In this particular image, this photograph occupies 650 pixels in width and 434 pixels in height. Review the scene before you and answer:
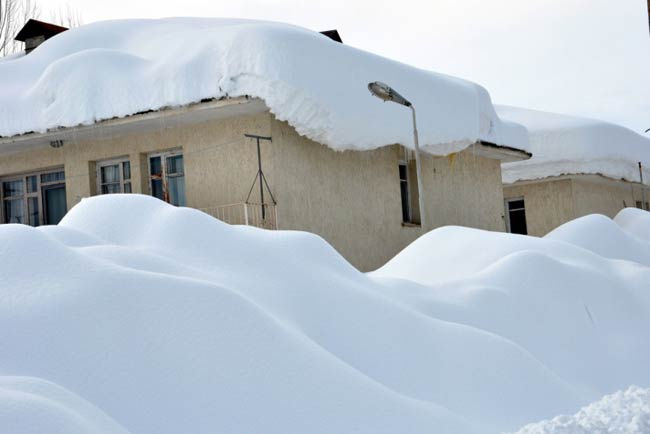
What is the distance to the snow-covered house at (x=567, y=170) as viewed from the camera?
24297 millimetres

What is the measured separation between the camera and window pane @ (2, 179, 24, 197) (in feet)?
57.3

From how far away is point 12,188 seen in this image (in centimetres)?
1756

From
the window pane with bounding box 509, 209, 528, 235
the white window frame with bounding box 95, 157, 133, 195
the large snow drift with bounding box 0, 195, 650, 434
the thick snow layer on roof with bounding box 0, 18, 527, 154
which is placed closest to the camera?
the large snow drift with bounding box 0, 195, 650, 434

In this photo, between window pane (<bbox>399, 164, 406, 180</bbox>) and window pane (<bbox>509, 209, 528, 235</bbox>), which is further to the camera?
window pane (<bbox>509, 209, 528, 235</bbox>)

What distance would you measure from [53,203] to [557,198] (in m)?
13.6

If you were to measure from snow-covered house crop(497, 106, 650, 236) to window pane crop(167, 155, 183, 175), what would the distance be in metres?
11.1

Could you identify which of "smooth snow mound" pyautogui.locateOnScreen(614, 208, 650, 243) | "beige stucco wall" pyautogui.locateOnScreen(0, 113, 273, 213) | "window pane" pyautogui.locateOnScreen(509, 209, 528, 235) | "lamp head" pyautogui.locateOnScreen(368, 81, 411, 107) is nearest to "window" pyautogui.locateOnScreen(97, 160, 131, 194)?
"beige stucco wall" pyautogui.locateOnScreen(0, 113, 273, 213)

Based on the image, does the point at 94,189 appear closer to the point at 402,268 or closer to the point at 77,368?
the point at 402,268

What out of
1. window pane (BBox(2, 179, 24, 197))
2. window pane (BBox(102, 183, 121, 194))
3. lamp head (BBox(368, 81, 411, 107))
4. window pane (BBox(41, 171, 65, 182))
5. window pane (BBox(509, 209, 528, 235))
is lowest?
window pane (BBox(509, 209, 528, 235))

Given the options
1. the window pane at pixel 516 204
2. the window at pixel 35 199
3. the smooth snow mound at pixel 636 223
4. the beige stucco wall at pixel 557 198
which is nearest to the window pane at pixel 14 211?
the window at pixel 35 199

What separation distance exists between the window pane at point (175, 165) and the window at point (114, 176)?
2.45 feet

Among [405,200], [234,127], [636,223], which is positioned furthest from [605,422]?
[636,223]

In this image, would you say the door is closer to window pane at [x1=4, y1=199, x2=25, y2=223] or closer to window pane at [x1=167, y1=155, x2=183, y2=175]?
window pane at [x1=4, y1=199, x2=25, y2=223]

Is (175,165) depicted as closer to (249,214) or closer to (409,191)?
(249,214)
